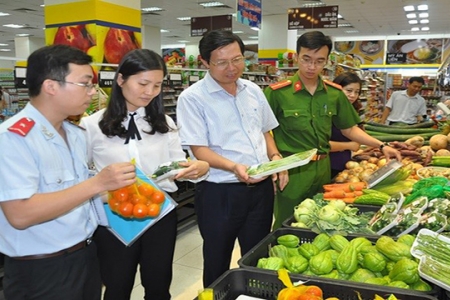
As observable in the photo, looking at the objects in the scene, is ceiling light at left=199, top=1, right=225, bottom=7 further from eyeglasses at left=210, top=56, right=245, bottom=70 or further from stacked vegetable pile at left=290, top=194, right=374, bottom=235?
stacked vegetable pile at left=290, top=194, right=374, bottom=235

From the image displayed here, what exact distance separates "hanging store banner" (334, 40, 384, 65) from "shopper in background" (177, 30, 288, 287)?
19284mm

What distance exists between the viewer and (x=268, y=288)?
1.59 meters

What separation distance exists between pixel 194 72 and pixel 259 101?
450cm

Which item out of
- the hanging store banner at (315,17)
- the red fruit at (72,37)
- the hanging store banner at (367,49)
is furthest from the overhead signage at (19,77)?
the hanging store banner at (367,49)

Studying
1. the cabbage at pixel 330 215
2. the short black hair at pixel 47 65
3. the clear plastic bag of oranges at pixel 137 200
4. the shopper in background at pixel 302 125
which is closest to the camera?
the short black hair at pixel 47 65

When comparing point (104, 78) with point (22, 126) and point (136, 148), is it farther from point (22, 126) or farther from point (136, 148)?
point (22, 126)

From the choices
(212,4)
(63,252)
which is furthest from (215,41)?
(212,4)

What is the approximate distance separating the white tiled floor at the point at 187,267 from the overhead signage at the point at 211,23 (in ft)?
24.4

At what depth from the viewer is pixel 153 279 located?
Answer: 2195 millimetres

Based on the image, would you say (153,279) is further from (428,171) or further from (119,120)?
(428,171)

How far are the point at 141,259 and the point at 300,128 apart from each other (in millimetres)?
1429

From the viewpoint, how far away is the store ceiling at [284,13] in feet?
42.0

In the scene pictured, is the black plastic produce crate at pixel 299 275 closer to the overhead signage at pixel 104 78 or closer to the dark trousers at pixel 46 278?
the dark trousers at pixel 46 278

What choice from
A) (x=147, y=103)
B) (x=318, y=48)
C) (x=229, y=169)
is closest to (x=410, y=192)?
(x=318, y=48)
